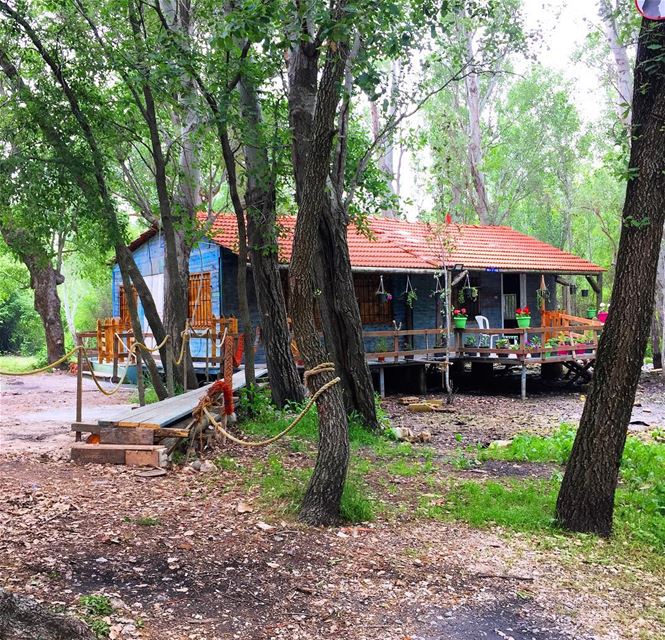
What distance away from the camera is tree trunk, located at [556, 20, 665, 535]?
5.61m

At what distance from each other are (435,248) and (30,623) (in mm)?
18433

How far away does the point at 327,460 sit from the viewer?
5.69 meters

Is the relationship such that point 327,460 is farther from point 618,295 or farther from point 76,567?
point 618,295

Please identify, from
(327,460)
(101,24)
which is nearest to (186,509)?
(327,460)

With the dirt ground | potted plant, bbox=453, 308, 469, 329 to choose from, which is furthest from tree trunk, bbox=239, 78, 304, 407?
potted plant, bbox=453, 308, 469, 329

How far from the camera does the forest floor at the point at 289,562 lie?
13.1 feet

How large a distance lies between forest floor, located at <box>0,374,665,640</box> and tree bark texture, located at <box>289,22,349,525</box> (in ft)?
0.95

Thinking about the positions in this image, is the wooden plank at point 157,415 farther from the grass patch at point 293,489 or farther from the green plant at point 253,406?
the grass patch at point 293,489

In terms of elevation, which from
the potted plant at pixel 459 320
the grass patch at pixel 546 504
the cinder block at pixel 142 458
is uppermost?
the potted plant at pixel 459 320

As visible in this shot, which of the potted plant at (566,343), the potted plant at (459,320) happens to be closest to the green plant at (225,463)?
the potted plant at (459,320)

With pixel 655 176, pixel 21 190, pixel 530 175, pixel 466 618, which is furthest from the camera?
pixel 530 175

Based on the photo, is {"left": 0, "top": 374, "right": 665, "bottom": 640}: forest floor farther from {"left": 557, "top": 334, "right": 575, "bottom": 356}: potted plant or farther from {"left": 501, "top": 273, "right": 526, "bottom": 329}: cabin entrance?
{"left": 501, "top": 273, "right": 526, "bottom": 329}: cabin entrance

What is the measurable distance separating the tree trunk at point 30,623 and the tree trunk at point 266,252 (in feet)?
25.8

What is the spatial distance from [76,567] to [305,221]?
125 inches
